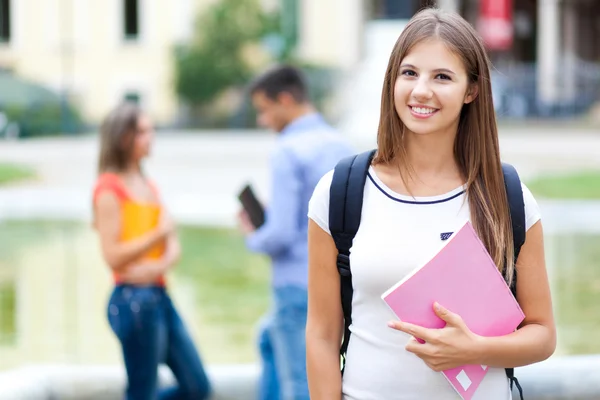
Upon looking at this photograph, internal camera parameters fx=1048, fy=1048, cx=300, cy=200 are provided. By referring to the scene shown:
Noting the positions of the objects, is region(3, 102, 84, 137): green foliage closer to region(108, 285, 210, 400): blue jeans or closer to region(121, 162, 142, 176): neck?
region(121, 162, 142, 176): neck

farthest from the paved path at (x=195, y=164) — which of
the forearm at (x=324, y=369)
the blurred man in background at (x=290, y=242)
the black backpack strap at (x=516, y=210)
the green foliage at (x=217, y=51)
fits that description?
the black backpack strap at (x=516, y=210)

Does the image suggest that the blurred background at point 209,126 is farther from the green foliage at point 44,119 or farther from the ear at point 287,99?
the ear at point 287,99

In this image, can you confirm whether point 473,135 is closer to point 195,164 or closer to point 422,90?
point 422,90

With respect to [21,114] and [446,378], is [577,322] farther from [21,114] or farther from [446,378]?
[21,114]

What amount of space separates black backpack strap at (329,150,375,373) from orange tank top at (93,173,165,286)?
194 centimetres

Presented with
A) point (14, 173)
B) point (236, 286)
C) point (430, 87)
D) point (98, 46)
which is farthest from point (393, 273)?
point (98, 46)

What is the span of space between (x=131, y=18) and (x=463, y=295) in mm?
36816

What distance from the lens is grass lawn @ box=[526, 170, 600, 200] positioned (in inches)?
634

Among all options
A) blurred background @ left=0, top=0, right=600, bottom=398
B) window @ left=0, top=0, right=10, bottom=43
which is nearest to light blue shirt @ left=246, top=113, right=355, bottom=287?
blurred background @ left=0, top=0, right=600, bottom=398

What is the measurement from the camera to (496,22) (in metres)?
36.2

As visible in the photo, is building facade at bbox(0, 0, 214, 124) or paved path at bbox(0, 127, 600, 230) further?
building facade at bbox(0, 0, 214, 124)

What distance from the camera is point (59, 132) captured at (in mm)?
28703

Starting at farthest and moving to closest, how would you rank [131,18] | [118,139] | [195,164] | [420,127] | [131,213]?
[131,18]
[195,164]
[118,139]
[131,213]
[420,127]

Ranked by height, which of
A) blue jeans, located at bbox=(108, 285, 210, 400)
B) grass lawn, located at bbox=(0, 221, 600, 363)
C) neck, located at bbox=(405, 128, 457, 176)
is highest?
neck, located at bbox=(405, 128, 457, 176)
